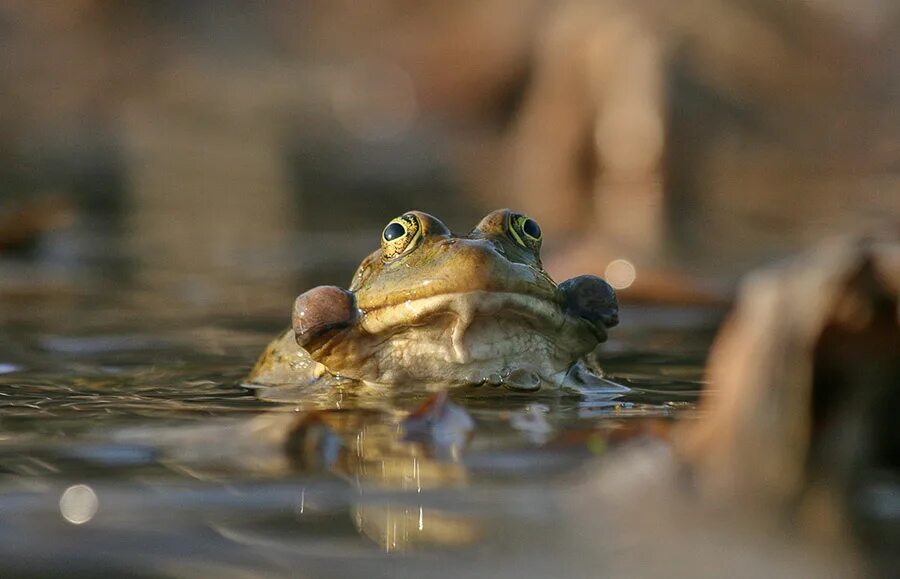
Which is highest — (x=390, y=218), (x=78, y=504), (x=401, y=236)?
(x=390, y=218)

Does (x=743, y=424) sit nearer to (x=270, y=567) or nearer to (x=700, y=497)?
(x=700, y=497)

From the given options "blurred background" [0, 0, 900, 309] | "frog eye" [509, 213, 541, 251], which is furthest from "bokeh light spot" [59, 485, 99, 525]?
"blurred background" [0, 0, 900, 309]

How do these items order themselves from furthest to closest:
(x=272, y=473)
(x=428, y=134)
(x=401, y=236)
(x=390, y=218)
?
A: (x=428, y=134), (x=390, y=218), (x=401, y=236), (x=272, y=473)

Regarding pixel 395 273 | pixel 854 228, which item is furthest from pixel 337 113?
pixel 395 273

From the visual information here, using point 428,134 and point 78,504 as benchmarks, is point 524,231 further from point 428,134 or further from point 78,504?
point 428,134

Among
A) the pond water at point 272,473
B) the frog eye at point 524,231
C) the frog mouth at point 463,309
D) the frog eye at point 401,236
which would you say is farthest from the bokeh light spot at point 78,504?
the frog eye at point 524,231

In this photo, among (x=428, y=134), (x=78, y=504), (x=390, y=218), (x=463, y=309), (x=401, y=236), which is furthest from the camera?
(x=428, y=134)

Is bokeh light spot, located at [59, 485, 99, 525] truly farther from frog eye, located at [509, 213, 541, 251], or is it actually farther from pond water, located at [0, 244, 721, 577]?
frog eye, located at [509, 213, 541, 251]

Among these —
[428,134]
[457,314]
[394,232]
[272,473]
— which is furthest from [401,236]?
[428,134]
